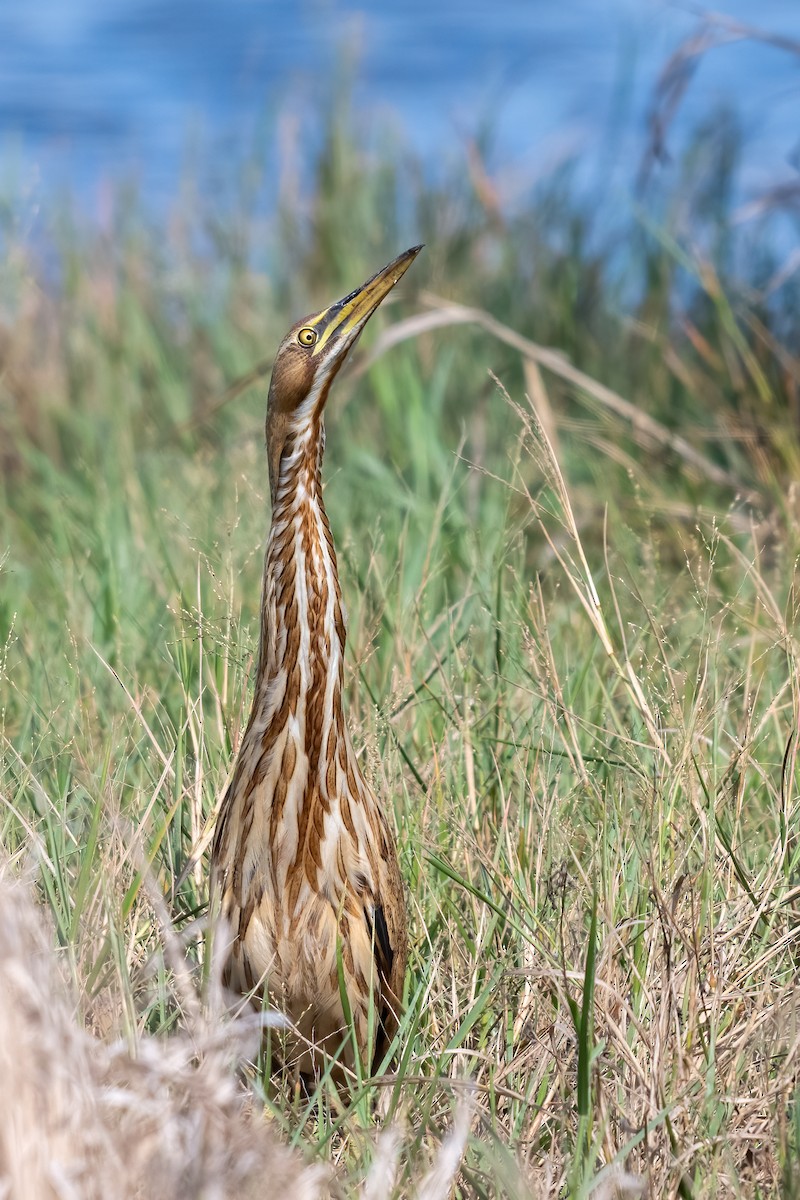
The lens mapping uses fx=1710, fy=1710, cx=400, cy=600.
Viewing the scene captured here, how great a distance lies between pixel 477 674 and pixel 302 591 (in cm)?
78

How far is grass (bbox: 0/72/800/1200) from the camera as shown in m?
2.41

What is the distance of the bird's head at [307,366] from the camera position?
2.70m

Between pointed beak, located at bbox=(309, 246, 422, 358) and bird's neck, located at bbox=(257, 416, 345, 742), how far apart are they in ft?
0.47

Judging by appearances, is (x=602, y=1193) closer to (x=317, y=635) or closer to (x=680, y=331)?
(x=317, y=635)

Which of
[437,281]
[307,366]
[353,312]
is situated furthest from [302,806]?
[437,281]

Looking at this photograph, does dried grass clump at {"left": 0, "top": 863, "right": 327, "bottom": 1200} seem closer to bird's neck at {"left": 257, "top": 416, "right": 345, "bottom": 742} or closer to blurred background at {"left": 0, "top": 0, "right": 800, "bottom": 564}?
bird's neck at {"left": 257, "top": 416, "right": 345, "bottom": 742}

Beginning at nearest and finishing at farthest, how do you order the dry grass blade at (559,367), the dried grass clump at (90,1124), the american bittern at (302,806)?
1. the dried grass clump at (90,1124)
2. the american bittern at (302,806)
3. the dry grass blade at (559,367)

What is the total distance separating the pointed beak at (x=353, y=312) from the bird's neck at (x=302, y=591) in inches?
5.6

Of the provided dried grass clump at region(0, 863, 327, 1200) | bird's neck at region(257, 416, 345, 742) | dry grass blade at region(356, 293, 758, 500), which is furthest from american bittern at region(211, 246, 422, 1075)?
dry grass blade at region(356, 293, 758, 500)

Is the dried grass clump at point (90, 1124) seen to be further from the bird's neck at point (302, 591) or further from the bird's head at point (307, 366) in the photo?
the bird's head at point (307, 366)

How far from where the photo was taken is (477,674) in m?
3.38

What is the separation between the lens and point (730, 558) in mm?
4547

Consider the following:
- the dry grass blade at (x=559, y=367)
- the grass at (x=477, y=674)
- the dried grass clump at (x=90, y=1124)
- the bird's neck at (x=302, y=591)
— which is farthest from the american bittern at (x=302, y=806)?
the dry grass blade at (x=559, y=367)

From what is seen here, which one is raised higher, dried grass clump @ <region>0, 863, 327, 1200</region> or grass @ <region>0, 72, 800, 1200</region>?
dried grass clump @ <region>0, 863, 327, 1200</region>
